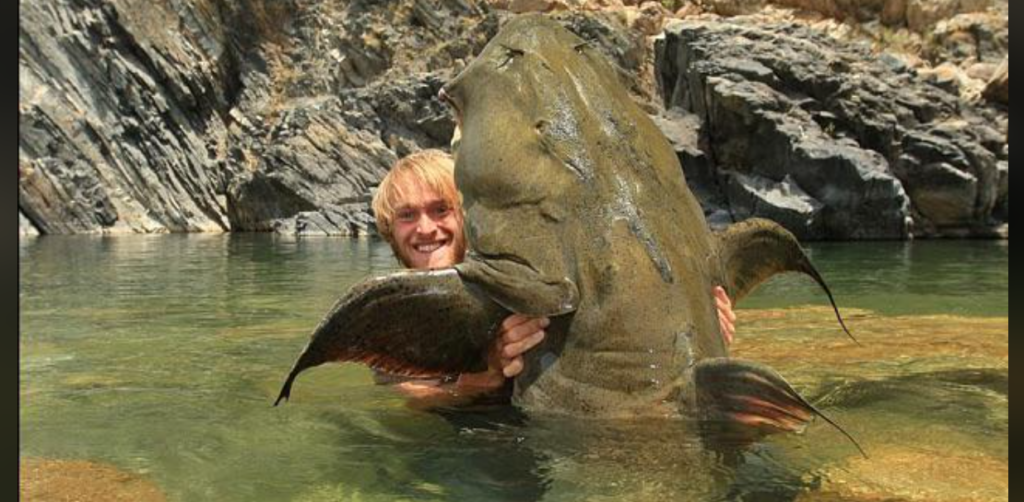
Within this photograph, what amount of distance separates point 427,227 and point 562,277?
1113mm

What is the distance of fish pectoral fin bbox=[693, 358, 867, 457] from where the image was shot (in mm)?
2434

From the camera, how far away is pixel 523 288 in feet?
9.16

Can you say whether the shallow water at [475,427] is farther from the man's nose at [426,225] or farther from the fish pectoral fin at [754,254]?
the man's nose at [426,225]

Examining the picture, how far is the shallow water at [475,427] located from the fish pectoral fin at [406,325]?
0.32 meters

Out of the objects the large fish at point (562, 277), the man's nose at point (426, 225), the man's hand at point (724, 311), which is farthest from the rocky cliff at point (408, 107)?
the large fish at point (562, 277)

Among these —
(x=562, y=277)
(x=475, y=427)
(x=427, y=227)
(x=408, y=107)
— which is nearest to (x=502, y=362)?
(x=475, y=427)

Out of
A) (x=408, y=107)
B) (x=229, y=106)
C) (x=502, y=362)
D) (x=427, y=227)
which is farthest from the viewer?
(x=229, y=106)

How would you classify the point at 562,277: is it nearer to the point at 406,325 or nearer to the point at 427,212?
the point at 406,325

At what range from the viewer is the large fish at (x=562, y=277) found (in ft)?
9.18

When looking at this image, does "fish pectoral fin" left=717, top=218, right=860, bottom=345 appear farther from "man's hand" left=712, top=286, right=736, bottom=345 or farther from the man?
the man

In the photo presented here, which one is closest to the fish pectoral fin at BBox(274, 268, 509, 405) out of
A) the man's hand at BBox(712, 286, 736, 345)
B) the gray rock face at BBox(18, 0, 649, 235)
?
the man's hand at BBox(712, 286, 736, 345)

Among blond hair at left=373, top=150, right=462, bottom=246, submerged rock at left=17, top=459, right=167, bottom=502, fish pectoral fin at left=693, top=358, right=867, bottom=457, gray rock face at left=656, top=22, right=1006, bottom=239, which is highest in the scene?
gray rock face at left=656, top=22, right=1006, bottom=239

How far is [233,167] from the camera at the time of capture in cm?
3716

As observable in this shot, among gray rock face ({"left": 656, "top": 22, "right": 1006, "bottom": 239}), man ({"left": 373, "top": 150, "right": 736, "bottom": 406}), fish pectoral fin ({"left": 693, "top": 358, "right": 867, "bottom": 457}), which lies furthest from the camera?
gray rock face ({"left": 656, "top": 22, "right": 1006, "bottom": 239})
